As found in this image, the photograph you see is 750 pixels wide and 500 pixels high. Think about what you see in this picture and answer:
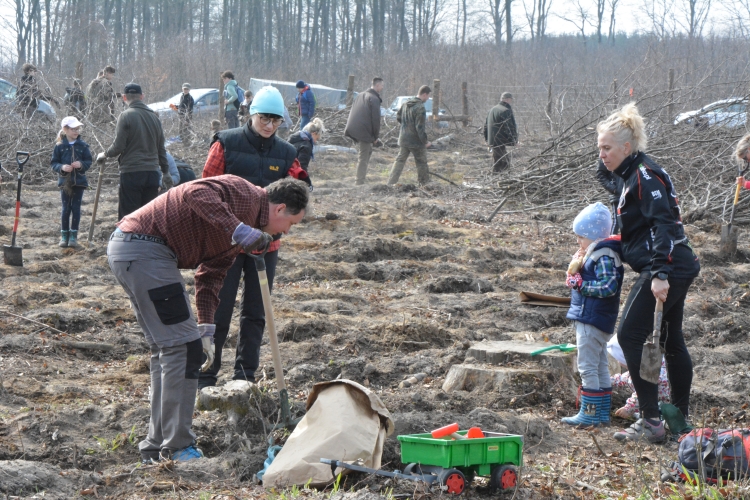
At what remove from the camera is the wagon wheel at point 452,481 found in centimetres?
350

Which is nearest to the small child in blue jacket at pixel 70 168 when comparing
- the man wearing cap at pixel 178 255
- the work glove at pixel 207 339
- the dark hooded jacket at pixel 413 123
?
the work glove at pixel 207 339

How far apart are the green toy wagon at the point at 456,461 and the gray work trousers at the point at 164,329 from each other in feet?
2.83

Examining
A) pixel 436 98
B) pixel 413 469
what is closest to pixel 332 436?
pixel 413 469

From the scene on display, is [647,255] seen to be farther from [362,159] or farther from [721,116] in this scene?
[362,159]

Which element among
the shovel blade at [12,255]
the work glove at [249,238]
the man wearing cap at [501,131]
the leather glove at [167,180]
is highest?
the man wearing cap at [501,131]

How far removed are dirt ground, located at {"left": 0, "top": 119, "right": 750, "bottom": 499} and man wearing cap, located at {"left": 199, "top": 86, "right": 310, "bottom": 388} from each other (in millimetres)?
452

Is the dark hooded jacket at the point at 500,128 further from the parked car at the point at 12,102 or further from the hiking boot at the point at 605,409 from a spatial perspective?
the hiking boot at the point at 605,409

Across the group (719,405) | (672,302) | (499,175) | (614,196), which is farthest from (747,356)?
(499,175)

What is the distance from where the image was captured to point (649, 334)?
4363 millimetres

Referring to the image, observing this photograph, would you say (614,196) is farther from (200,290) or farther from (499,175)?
(499,175)

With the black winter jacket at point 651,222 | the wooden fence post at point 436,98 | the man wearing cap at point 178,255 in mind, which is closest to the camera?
the man wearing cap at point 178,255

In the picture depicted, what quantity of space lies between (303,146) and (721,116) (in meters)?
7.72

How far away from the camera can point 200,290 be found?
4262 millimetres

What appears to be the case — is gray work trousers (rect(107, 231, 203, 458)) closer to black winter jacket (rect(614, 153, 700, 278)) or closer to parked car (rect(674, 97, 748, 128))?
black winter jacket (rect(614, 153, 700, 278))
